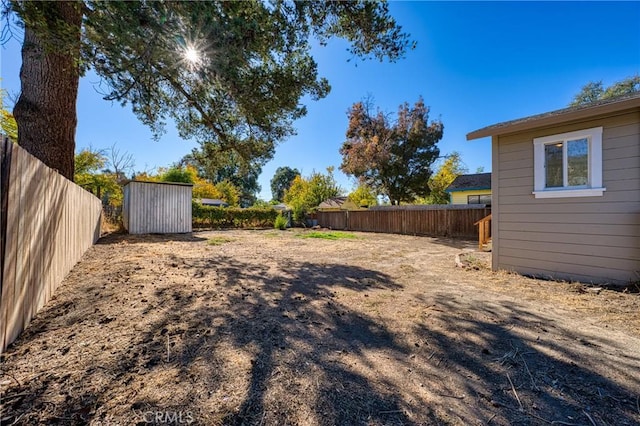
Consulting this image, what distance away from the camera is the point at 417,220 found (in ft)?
41.1

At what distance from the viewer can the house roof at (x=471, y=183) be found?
15.2 metres

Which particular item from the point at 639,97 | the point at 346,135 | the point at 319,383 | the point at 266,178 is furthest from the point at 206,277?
the point at 266,178

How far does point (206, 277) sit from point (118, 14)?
11.2 ft

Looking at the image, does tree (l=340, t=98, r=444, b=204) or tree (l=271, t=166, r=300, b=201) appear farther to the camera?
tree (l=271, t=166, r=300, b=201)

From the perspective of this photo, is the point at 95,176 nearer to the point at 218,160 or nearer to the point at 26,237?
the point at 218,160

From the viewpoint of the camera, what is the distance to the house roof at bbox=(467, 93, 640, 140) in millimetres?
3543

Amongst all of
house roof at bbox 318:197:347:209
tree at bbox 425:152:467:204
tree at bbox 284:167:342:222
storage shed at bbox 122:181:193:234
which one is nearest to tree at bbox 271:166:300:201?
tree at bbox 284:167:342:222

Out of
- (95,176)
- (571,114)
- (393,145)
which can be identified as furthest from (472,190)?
(95,176)

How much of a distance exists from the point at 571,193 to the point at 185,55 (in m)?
6.26

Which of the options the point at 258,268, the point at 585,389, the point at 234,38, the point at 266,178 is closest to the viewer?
the point at 585,389

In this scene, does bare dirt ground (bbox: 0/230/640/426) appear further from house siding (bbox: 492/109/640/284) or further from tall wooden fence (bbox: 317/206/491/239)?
tall wooden fence (bbox: 317/206/491/239)

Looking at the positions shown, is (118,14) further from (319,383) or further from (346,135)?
(346,135)

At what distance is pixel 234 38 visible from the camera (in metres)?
3.15

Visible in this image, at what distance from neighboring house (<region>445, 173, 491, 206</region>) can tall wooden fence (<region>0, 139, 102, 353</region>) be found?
17355mm
